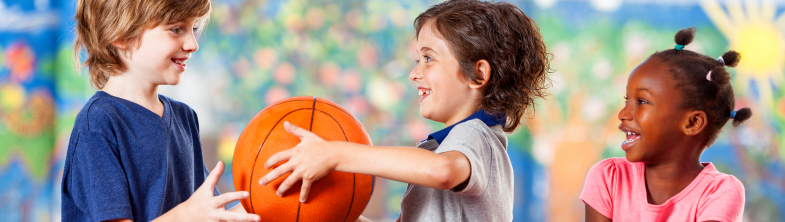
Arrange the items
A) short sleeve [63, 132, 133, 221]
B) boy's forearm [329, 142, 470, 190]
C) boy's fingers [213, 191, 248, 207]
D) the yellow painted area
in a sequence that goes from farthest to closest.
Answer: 1. the yellow painted area
2. short sleeve [63, 132, 133, 221]
3. boy's fingers [213, 191, 248, 207]
4. boy's forearm [329, 142, 470, 190]

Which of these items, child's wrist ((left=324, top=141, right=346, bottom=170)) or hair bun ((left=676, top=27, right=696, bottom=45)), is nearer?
child's wrist ((left=324, top=141, right=346, bottom=170))

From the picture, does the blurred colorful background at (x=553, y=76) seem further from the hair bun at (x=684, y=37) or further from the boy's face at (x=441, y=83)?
the boy's face at (x=441, y=83)

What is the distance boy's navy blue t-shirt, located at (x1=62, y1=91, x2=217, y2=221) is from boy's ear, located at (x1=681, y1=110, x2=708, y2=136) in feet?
4.55

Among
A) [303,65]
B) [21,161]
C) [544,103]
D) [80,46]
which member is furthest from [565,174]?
[21,161]

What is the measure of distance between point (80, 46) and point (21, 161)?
2.42 meters

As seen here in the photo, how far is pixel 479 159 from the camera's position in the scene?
110cm

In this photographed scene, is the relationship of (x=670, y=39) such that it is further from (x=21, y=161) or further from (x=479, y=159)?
(x=21, y=161)

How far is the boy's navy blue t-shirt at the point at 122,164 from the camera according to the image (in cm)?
125

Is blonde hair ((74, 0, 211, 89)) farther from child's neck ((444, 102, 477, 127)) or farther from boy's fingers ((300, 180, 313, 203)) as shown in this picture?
child's neck ((444, 102, 477, 127))

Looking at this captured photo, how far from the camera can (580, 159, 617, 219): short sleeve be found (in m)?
1.54

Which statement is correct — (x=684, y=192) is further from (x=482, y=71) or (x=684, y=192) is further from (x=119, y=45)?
(x=119, y=45)

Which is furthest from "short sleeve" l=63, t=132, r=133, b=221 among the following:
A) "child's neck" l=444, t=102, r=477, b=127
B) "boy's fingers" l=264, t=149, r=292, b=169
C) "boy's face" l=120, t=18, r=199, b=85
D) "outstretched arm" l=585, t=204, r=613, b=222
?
"outstretched arm" l=585, t=204, r=613, b=222

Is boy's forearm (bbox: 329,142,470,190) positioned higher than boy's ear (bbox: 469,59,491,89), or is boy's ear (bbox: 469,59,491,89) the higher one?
boy's ear (bbox: 469,59,491,89)

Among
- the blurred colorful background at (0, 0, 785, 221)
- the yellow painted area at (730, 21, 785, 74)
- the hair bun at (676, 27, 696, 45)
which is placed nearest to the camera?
the hair bun at (676, 27, 696, 45)
